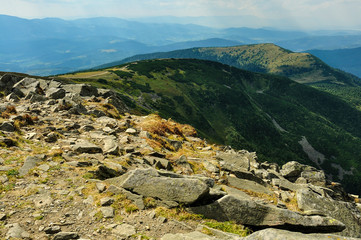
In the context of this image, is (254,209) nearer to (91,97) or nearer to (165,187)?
(165,187)

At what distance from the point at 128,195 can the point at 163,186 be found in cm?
183

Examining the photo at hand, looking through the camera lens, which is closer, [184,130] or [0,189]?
[0,189]

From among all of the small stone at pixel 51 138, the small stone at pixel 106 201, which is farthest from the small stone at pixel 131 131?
the small stone at pixel 106 201

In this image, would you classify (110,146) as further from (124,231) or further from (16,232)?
(124,231)

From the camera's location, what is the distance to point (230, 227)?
354 inches

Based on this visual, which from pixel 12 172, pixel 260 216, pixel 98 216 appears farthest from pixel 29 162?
pixel 260 216

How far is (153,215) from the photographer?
8820mm

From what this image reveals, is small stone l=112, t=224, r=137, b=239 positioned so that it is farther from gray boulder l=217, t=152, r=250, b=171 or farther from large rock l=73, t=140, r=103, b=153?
gray boulder l=217, t=152, r=250, b=171

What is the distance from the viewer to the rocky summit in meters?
8.03

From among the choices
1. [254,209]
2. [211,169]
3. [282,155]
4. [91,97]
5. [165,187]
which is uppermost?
[91,97]

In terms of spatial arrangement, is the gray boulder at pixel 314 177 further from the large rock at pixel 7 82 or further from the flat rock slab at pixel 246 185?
the large rock at pixel 7 82

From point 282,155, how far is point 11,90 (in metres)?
215

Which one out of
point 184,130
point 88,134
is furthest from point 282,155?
point 88,134

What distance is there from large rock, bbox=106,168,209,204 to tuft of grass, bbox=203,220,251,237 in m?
1.30
